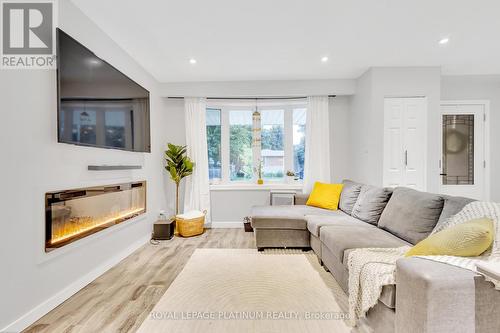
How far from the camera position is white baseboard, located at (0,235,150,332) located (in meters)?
1.66

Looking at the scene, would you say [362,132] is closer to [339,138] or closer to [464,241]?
[339,138]

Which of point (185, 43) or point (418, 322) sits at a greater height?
point (185, 43)

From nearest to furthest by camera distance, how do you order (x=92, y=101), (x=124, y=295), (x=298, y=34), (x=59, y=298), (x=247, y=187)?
(x=59, y=298), (x=124, y=295), (x=92, y=101), (x=298, y=34), (x=247, y=187)

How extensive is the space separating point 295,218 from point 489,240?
2.02 metres

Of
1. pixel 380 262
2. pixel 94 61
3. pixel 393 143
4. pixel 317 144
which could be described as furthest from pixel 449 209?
pixel 94 61

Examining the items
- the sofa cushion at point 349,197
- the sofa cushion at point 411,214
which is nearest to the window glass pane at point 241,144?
the sofa cushion at point 349,197

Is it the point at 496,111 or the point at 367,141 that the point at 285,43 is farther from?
the point at 496,111

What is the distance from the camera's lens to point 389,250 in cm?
185

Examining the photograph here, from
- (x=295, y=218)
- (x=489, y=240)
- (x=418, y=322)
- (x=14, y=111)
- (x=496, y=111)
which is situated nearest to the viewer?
(x=418, y=322)

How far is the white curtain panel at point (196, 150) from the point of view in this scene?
435 centimetres

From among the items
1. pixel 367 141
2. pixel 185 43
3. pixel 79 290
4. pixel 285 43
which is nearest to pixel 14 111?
pixel 79 290

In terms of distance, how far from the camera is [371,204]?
2832mm

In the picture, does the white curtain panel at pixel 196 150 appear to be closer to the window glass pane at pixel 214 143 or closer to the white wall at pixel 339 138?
the window glass pane at pixel 214 143

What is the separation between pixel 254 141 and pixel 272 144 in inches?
13.9
